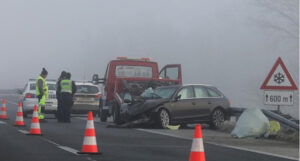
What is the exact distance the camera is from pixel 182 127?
24.6 metres

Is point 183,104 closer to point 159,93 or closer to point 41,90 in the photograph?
point 159,93

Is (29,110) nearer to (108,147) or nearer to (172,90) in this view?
(172,90)

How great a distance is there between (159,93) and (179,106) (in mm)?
818

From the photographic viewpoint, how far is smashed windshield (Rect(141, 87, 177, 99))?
75.7ft

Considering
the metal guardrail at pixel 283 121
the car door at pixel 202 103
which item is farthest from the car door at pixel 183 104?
the metal guardrail at pixel 283 121

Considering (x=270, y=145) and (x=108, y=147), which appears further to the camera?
(x=270, y=145)

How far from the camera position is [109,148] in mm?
14430

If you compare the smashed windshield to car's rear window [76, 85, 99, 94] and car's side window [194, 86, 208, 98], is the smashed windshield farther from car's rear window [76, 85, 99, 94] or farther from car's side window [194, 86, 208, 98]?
car's rear window [76, 85, 99, 94]

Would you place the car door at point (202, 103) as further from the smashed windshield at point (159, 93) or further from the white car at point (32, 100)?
the white car at point (32, 100)

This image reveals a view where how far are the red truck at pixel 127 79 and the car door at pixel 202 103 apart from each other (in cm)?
253

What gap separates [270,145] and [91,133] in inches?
229

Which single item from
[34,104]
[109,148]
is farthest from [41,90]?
[109,148]

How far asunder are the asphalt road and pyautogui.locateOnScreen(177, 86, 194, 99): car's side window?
4.50 m

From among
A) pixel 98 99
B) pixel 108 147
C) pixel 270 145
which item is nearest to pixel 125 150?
pixel 108 147
